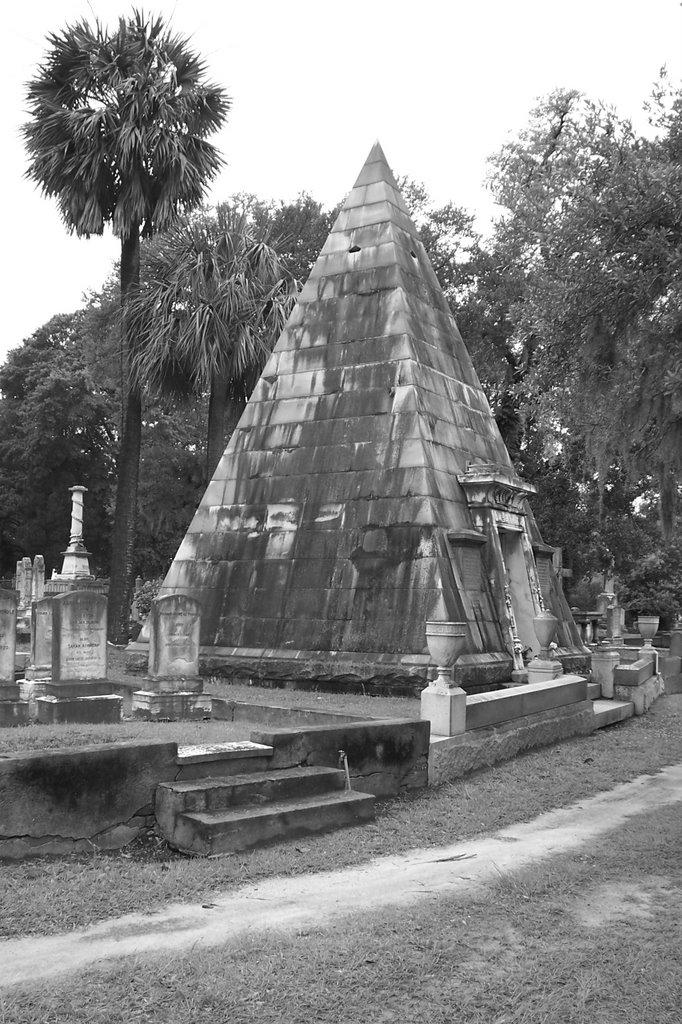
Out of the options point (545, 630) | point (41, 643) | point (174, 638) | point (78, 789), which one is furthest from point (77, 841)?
point (545, 630)

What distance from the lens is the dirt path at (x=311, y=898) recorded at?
173 inches

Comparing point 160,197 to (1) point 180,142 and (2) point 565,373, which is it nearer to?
(1) point 180,142

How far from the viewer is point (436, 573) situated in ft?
40.5

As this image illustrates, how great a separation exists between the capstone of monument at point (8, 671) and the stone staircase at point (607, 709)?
330 inches

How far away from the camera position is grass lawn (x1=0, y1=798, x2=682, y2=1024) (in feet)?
12.7

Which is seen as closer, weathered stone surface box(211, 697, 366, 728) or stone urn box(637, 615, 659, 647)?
weathered stone surface box(211, 697, 366, 728)

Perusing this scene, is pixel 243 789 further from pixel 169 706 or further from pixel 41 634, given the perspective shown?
pixel 41 634

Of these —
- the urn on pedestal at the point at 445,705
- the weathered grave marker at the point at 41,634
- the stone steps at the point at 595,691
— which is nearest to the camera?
the urn on pedestal at the point at 445,705

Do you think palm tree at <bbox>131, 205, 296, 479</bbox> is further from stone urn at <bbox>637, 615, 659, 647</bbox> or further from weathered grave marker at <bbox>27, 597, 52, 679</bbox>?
stone urn at <bbox>637, 615, 659, 647</bbox>

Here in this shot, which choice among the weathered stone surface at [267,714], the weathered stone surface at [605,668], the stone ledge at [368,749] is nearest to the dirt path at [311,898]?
the stone ledge at [368,749]

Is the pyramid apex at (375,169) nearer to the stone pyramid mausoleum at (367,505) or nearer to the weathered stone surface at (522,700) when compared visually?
the stone pyramid mausoleum at (367,505)

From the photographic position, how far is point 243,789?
6.77 metres

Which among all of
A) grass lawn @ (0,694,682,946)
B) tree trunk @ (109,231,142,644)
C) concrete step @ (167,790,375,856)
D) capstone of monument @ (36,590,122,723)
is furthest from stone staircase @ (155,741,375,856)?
tree trunk @ (109,231,142,644)

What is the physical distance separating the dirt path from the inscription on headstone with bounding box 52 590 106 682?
17.4 feet
